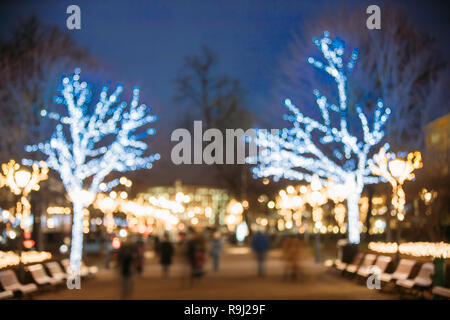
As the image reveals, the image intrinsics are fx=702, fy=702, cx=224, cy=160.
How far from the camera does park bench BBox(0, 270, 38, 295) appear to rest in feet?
55.1

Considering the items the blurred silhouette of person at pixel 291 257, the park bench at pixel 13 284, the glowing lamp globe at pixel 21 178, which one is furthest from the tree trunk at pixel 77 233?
the park bench at pixel 13 284

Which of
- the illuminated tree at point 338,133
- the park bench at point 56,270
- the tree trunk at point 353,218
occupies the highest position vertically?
the illuminated tree at point 338,133

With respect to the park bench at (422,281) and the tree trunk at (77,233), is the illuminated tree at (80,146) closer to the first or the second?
the tree trunk at (77,233)

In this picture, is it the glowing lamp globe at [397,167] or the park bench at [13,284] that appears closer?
the park bench at [13,284]

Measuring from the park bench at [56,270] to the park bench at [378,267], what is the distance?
30.1 ft

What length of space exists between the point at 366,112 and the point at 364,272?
14.6 meters

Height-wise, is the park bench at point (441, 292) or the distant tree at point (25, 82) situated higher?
the distant tree at point (25, 82)

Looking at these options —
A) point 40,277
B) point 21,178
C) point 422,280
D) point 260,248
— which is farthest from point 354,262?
point 21,178

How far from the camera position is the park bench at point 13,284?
16.8m

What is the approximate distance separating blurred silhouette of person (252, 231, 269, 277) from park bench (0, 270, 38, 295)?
366 inches

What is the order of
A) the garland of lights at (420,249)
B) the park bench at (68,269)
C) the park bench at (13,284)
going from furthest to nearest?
the garland of lights at (420,249)
the park bench at (68,269)
the park bench at (13,284)

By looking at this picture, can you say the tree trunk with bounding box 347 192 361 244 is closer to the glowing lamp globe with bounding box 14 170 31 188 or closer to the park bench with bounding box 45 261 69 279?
Answer: the park bench with bounding box 45 261 69 279

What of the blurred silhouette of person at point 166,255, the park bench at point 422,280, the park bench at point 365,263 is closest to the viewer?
the park bench at point 422,280
